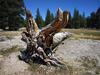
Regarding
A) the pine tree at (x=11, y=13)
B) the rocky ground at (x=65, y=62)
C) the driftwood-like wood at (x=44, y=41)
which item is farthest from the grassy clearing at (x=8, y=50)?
the pine tree at (x=11, y=13)

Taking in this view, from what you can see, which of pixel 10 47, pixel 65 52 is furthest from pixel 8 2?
pixel 65 52

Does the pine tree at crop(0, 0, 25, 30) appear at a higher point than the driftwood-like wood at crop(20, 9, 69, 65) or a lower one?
higher

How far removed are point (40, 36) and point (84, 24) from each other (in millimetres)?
85662

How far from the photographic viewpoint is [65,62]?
13.8 m

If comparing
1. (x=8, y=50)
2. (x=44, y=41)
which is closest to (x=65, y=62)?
(x=44, y=41)

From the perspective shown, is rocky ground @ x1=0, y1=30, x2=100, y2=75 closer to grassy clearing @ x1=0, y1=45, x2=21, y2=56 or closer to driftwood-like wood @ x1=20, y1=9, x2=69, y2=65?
grassy clearing @ x1=0, y1=45, x2=21, y2=56

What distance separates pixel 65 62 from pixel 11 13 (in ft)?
75.9

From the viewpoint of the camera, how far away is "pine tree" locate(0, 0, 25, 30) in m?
34.8

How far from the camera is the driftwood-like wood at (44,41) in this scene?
13.5m

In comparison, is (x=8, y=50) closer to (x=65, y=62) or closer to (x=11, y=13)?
(x=65, y=62)

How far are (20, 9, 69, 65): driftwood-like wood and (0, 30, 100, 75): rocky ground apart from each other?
57 centimetres

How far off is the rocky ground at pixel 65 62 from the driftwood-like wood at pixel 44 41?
57cm

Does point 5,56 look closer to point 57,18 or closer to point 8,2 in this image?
point 57,18

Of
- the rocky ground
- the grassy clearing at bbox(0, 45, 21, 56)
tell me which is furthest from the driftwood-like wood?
the grassy clearing at bbox(0, 45, 21, 56)
